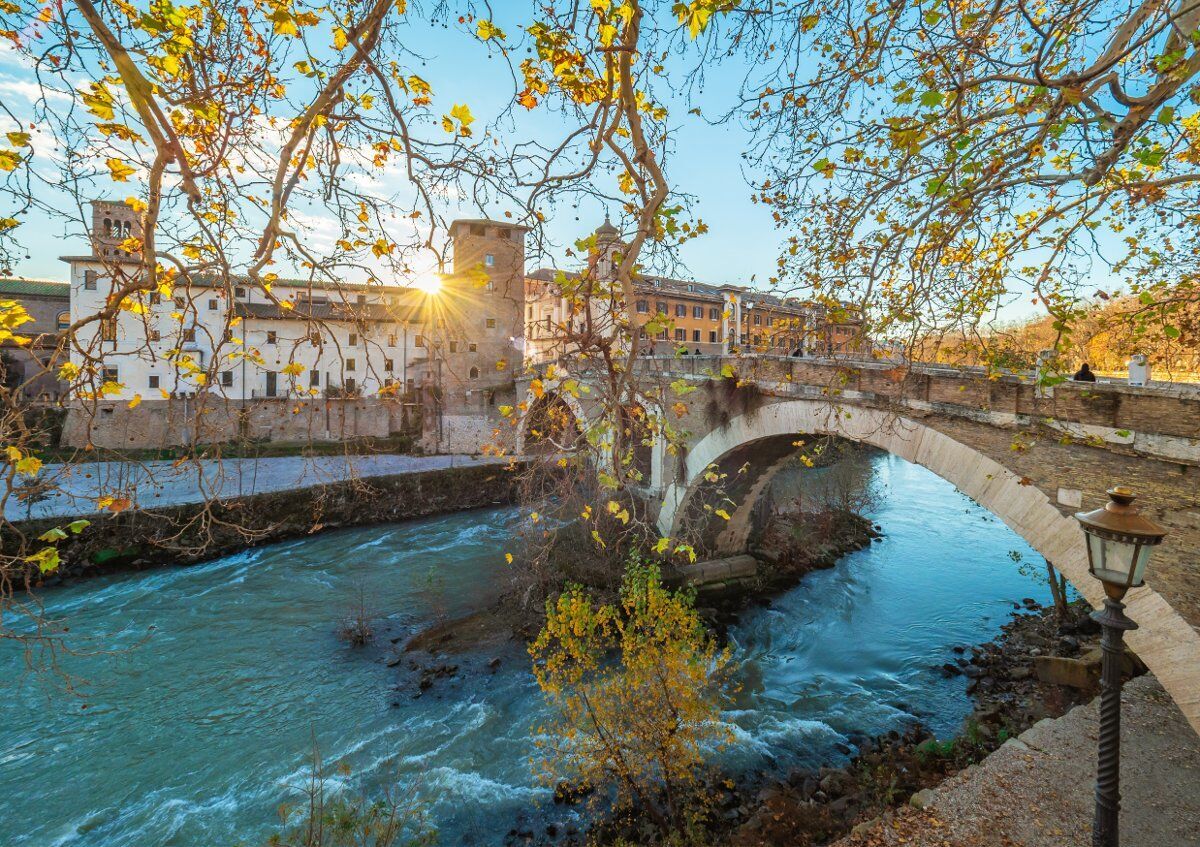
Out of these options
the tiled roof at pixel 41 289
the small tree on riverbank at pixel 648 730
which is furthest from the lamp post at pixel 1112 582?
the tiled roof at pixel 41 289

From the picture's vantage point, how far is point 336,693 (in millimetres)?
9422

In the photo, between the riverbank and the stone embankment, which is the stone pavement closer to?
the riverbank

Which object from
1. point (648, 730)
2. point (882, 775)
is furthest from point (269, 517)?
point (882, 775)

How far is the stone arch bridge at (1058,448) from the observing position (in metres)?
5.18

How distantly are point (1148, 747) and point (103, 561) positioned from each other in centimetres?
1917

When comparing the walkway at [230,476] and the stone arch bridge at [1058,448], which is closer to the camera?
the stone arch bridge at [1058,448]

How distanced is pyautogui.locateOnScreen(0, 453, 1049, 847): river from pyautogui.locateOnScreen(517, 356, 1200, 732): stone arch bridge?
395 cm

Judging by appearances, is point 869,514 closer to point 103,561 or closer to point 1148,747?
point 1148,747

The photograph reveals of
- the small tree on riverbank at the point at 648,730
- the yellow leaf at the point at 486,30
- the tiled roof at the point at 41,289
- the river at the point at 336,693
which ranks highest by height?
the tiled roof at the point at 41,289

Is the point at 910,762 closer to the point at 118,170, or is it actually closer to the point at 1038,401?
the point at 1038,401

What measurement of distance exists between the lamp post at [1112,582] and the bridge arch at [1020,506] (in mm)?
1658

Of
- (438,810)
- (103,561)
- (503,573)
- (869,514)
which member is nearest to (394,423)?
(103,561)

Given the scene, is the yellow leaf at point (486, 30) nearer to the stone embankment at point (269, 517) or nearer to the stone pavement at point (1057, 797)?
the stone pavement at point (1057, 797)

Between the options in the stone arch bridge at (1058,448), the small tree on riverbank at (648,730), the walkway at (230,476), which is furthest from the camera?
the walkway at (230,476)
